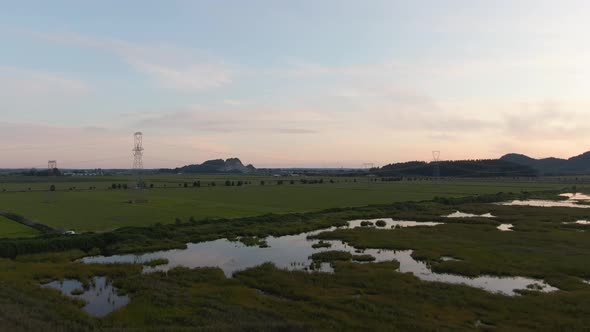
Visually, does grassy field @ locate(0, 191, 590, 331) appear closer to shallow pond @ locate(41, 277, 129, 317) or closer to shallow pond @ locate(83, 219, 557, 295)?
shallow pond @ locate(41, 277, 129, 317)

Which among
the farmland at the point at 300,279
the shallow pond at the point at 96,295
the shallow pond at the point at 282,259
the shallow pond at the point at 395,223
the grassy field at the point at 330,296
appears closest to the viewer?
the grassy field at the point at 330,296

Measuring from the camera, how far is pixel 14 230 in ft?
96.3

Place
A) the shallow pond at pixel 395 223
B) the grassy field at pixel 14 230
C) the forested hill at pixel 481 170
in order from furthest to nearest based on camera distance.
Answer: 1. the forested hill at pixel 481 170
2. the shallow pond at pixel 395 223
3. the grassy field at pixel 14 230

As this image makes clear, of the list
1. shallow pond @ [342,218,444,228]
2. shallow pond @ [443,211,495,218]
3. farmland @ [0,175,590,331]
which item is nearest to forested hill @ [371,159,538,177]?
shallow pond @ [443,211,495,218]

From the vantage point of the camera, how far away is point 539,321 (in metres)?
13.2

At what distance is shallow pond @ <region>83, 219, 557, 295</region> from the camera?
18.1 m

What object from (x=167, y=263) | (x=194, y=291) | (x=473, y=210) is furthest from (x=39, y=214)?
(x=473, y=210)

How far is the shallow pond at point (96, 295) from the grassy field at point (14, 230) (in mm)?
12031

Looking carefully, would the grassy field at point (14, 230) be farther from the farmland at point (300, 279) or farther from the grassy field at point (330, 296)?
the grassy field at point (330, 296)

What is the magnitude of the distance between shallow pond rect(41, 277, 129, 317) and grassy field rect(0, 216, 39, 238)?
12.0 metres

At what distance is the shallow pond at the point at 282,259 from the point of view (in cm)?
1809

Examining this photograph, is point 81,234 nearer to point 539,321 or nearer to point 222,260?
point 222,260

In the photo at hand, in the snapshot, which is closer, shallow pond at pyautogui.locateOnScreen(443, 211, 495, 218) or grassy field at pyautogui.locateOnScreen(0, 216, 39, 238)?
grassy field at pyautogui.locateOnScreen(0, 216, 39, 238)

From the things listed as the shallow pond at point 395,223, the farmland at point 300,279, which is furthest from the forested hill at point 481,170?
the farmland at point 300,279
